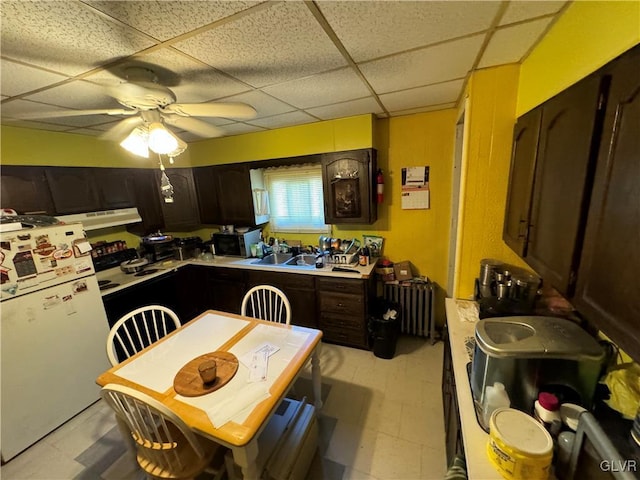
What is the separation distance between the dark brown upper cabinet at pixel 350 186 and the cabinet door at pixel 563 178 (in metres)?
1.46

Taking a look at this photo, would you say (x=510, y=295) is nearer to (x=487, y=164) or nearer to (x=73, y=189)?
(x=487, y=164)

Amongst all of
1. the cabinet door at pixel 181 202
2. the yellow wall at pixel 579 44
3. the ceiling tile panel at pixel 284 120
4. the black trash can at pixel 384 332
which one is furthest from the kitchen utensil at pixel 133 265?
the yellow wall at pixel 579 44

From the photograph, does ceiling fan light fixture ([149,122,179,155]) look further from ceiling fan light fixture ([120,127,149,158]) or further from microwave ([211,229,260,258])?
microwave ([211,229,260,258])

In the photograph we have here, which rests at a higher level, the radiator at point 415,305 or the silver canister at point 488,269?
the silver canister at point 488,269

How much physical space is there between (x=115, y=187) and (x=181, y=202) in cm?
68

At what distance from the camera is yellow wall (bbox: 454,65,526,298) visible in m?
1.50

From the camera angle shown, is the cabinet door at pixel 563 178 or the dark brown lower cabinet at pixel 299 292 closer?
the cabinet door at pixel 563 178

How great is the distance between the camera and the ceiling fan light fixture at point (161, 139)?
1232 millimetres

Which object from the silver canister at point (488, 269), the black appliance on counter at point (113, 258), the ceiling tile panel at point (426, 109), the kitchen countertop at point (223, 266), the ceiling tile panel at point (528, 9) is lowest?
the kitchen countertop at point (223, 266)

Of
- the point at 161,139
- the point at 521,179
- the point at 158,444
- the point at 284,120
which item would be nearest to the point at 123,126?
the point at 161,139

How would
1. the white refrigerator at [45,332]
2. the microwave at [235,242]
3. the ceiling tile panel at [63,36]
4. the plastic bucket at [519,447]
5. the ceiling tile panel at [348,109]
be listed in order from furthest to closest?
the microwave at [235,242], the ceiling tile panel at [348,109], the white refrigerator at [45,332], the ceiling tile panel at [63,36], the plastic bucket at [519,447]

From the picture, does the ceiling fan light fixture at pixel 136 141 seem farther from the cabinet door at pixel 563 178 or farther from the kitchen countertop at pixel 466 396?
the kitchen countertop at pixel 466 396

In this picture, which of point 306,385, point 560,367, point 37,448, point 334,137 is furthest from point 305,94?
point 37,448

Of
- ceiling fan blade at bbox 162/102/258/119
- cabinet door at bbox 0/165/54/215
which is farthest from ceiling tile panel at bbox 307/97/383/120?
cabinet door at bbox 0/165/54/215
